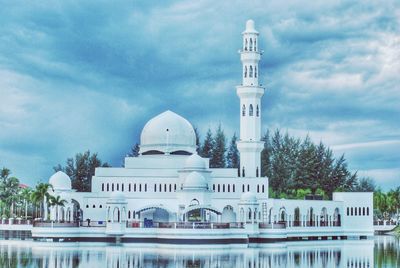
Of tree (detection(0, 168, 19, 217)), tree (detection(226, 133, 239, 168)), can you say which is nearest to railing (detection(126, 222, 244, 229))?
tree (detection(0, 168, 19, 217))

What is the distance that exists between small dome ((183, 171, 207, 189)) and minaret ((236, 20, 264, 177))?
6.25m

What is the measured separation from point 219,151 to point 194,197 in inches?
1547

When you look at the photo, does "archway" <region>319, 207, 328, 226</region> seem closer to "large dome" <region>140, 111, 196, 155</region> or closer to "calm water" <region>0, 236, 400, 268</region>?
"calm water" <region>0, 236, 400, 268</region>

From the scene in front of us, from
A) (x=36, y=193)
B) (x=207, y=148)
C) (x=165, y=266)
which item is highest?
(x=207, y=148)

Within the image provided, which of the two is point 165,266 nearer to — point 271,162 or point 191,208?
point 191,208

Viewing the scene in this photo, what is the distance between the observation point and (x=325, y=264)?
47000 mm

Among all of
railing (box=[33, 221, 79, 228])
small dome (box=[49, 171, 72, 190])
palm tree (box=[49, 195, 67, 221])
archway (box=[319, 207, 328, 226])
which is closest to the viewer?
railing (box=[33, 221, 79, 228])

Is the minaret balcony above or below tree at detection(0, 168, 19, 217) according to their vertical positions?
above

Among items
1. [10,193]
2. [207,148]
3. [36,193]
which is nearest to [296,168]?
[207,148]

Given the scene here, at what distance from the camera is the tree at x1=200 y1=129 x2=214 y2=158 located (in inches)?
4264

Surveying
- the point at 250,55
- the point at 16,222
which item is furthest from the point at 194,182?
the point at 16,222

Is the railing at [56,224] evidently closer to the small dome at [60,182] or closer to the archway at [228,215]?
the small dome at [60,182]

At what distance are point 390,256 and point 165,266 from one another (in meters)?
16.0

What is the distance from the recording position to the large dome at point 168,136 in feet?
251
